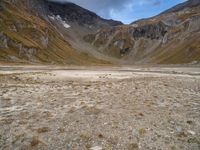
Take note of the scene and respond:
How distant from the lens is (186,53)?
192500 millimetres

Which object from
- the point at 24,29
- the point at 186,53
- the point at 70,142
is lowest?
the point at 70,142

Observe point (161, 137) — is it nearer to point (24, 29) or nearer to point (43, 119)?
point (43, 119)

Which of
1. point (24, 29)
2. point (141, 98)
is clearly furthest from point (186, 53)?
point (141, 98)

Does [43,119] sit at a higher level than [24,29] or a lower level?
lower

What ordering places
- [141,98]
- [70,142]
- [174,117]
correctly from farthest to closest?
[141,98] < [174,117] < [70,142]

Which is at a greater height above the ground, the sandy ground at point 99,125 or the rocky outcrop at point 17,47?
the rocky outcrop at point 17,47

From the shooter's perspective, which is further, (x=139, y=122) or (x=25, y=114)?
(x=25, y=114)

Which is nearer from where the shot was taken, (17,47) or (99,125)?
(99,125)

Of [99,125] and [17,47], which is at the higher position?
[17,47]

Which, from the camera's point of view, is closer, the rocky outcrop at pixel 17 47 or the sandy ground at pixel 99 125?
the sandy ground at pixel 99 125

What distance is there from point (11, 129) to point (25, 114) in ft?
8.67

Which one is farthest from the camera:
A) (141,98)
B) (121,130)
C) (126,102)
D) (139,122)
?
(141,98)

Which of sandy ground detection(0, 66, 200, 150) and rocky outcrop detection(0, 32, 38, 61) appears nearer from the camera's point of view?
sandy ground detection(0, 66, 200, 150)

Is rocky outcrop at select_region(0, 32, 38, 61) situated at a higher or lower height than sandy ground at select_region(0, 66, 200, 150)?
higher
